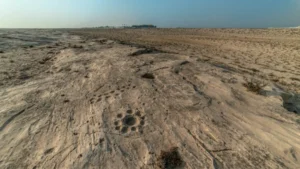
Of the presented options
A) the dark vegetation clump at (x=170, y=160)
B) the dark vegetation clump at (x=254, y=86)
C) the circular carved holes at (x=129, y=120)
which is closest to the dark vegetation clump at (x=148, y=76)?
the circular carved holes at (x=129, y=120)

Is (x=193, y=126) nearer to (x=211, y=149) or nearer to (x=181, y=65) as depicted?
(x=211, y=149)

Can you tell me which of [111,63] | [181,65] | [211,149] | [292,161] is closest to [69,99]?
[111,63]

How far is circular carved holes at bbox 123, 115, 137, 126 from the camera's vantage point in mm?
3881

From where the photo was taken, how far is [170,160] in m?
2.93

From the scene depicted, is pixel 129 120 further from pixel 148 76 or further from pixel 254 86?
pixel 254 86

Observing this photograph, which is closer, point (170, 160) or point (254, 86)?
point (170, 160)

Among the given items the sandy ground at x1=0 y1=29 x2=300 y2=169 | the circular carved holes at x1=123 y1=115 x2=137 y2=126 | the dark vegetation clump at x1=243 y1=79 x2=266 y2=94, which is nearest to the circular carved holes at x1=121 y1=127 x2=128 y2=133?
the sandy ground at x1=0 y1=29 x2=300 y2=169

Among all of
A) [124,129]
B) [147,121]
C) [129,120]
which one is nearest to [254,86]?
[147,121]

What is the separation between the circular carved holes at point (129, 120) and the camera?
3.88 m

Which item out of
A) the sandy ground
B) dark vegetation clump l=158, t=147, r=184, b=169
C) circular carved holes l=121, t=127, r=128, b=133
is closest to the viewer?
dark vegetation clump l=158, t=147, r=184, b=169

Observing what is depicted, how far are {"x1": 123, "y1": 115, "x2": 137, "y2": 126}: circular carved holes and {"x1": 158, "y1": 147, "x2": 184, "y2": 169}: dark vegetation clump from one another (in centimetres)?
103

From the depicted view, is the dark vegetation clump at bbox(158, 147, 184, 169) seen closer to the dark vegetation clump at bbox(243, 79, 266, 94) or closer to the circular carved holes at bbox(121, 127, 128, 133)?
the circular carved holes at bbox(121, 127, 128, 133)

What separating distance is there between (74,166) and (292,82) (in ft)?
23.1

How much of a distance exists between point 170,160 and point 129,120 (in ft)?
4.43
